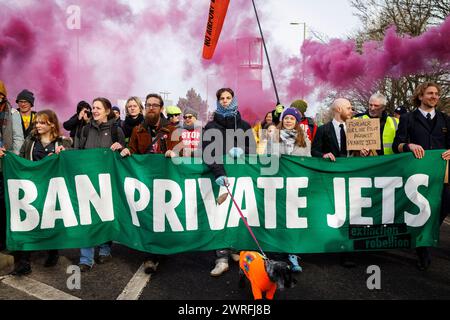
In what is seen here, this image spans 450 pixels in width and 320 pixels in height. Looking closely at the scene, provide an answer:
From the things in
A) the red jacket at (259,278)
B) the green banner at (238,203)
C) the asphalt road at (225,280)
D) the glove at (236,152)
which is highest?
the glove at (236,152)

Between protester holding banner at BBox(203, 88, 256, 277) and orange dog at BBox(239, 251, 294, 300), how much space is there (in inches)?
36.9

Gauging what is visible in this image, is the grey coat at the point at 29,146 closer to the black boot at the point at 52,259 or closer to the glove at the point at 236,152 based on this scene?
the black boot at the point at 52,259

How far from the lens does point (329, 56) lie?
18156 millimetres

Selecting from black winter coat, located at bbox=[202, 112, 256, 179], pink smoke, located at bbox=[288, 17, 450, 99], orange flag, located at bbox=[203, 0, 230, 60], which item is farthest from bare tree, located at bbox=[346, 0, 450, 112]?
black winter coat, located at bbox=[202, 112, 256, 179]

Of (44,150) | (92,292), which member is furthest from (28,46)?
(92,292)

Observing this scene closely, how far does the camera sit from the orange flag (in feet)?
45.2

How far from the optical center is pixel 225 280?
12.9ft

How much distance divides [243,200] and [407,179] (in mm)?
1971

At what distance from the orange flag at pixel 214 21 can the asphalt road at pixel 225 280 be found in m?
11.4

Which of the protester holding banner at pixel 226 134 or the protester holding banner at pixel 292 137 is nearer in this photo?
the protester holding banner at pixel 226 134

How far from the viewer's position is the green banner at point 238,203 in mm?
4344

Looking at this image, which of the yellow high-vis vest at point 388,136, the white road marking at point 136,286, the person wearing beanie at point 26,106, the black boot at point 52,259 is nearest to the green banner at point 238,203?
the black boot at point 52,259

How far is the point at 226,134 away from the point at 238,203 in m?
0.83

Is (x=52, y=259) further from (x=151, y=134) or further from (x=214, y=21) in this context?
(x=214, y=21)
